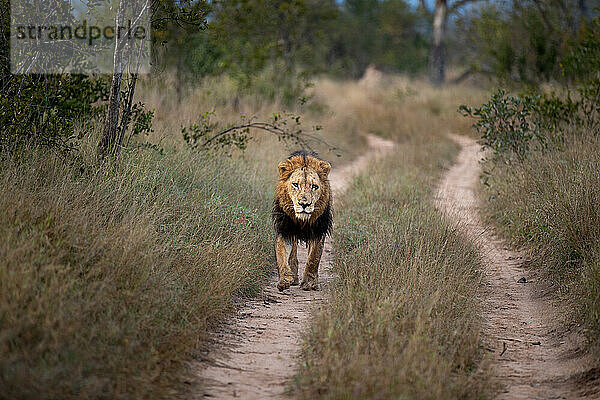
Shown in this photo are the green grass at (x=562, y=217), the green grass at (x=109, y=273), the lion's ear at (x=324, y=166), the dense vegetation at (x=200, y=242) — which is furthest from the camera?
the lion's ear at (x=324, y=166)

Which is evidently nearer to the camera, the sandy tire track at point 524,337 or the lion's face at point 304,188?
the sandy tire track at point 524,337

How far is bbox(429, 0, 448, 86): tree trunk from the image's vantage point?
29.3 metres

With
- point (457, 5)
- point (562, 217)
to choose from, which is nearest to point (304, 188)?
point (562, 217)

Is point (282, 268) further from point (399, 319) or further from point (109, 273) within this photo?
point (109, 273)

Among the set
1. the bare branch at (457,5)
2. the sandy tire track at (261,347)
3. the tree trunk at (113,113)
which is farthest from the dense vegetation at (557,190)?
the bare branch at (457,5)

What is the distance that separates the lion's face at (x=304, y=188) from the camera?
6312 mm

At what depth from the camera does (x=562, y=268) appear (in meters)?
6.70

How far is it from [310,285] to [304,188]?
3.43 ft

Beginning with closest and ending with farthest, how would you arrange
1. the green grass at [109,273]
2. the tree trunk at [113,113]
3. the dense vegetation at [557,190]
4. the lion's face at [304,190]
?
the green grass at [109,273]
the dense vegetation at [557,190]
the lion's face at [304,190]
the tree trunk at [113,113]

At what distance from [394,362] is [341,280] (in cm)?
211

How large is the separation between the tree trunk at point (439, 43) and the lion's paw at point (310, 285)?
79.0 feet

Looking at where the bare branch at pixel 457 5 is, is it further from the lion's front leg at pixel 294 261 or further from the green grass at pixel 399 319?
the lion's front leg at pixel 294 261

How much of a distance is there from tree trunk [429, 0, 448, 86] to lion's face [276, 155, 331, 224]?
78.1 feet

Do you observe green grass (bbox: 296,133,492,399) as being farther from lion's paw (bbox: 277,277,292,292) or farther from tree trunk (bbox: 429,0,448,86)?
tree trunk (bbox: 429,0,448,86)
